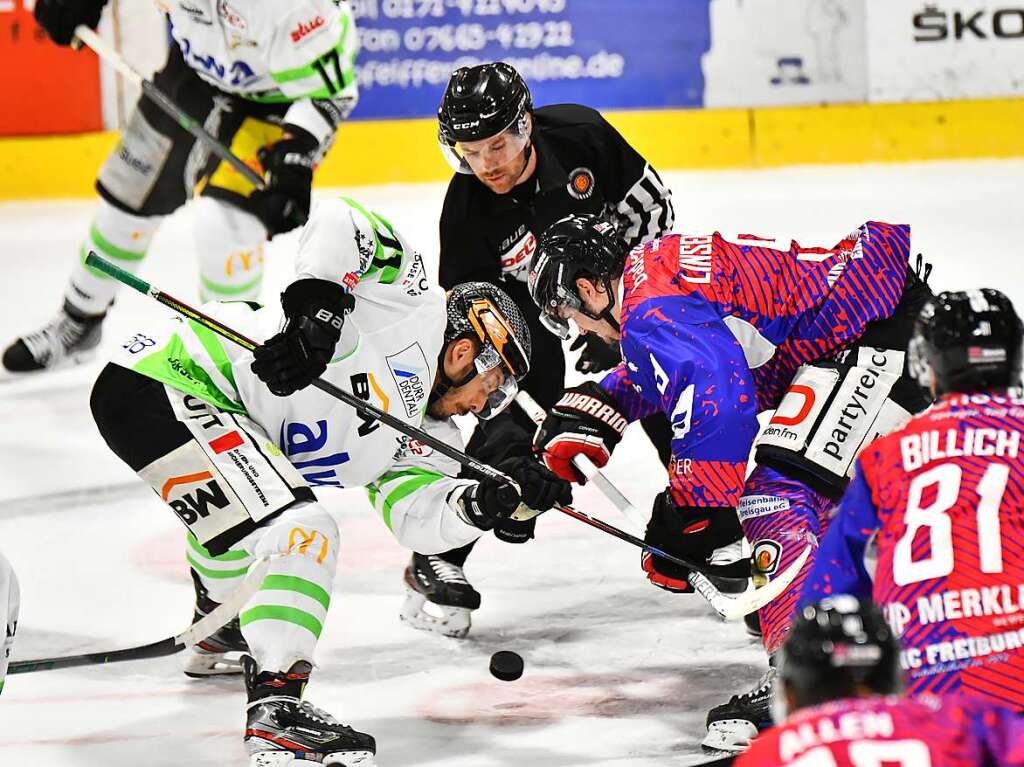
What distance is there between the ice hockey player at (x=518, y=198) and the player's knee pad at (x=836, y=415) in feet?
1.75

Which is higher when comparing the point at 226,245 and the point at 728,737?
the point at 226,245

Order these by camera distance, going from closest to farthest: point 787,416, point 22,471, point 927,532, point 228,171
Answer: point 927,532 → point 787,416 → point 22,471 → point 228,171

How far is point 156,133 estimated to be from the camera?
509 cm

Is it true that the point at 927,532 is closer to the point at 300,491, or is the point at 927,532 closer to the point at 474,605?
the point at 300,491

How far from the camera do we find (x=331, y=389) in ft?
9.46

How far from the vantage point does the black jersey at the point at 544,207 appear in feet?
11.8

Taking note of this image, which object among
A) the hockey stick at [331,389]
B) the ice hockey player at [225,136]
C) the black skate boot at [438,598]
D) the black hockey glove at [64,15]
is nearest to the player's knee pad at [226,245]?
the ice hockey player at [225,136]

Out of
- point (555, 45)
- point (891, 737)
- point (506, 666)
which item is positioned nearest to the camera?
point (891, 737)

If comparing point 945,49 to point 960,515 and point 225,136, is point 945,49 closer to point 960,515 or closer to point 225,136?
point 225,136

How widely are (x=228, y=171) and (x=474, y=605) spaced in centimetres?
202

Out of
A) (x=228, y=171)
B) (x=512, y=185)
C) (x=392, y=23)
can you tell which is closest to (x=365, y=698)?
(x=512, y=185)

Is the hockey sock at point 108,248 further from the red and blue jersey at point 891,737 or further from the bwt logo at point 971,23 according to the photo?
the red and blue jersey at point 891,737

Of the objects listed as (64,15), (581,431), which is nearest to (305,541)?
(581,431)

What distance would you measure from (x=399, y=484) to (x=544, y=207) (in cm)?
75
